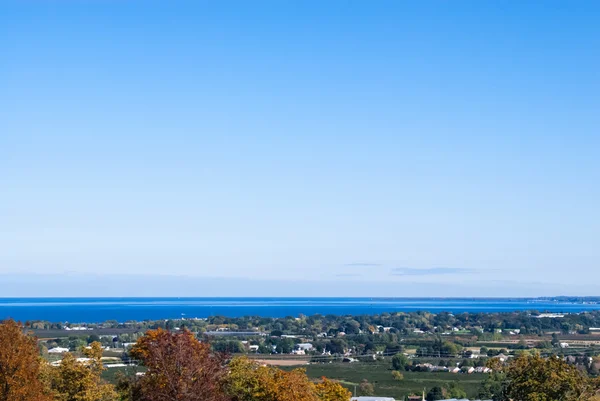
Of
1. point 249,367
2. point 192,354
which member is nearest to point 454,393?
point 249,367

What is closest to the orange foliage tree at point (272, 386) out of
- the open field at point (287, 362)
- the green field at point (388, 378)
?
the green field at point (388, 378)

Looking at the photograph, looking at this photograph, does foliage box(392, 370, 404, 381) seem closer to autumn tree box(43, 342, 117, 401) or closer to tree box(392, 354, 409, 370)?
tree box(392, 354, 409, 370)

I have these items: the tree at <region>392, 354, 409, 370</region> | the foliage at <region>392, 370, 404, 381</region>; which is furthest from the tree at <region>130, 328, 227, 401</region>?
the tree at <region>392, 354, 409, 370</region>

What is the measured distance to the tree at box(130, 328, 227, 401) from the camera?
28281mm

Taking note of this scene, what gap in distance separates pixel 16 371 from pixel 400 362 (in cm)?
6562

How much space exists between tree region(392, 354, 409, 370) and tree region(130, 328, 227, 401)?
193 feet

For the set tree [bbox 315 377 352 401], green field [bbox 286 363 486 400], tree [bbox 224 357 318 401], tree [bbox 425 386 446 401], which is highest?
tree [bbox 224 357 318 401]

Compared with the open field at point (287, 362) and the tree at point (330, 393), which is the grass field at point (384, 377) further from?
the tree at point (330, 393)

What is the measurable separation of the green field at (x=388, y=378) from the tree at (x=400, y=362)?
88cm

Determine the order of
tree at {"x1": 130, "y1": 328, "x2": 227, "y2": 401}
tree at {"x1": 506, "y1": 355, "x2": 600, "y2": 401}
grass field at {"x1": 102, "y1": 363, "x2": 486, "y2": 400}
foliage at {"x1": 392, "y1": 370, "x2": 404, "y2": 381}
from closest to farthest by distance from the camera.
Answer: tree at {"x1": 130, "y1": 328, "x2": 227, "y2": 401} < tree at {"x1": 506, "y1": 355, "x2": 600, "y2": 401} < grass field at {"x1": 102, "y1": 363, "x2": 486, "y2": 400} < foliage at {"x1": 392, "y1": 370, "x2": 404, "y2": 381}

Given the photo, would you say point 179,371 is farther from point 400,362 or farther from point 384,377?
point 400,362

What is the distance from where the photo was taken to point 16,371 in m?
25.9

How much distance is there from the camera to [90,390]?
1196 inches

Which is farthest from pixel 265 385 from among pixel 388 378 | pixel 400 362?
pixel 400 362
